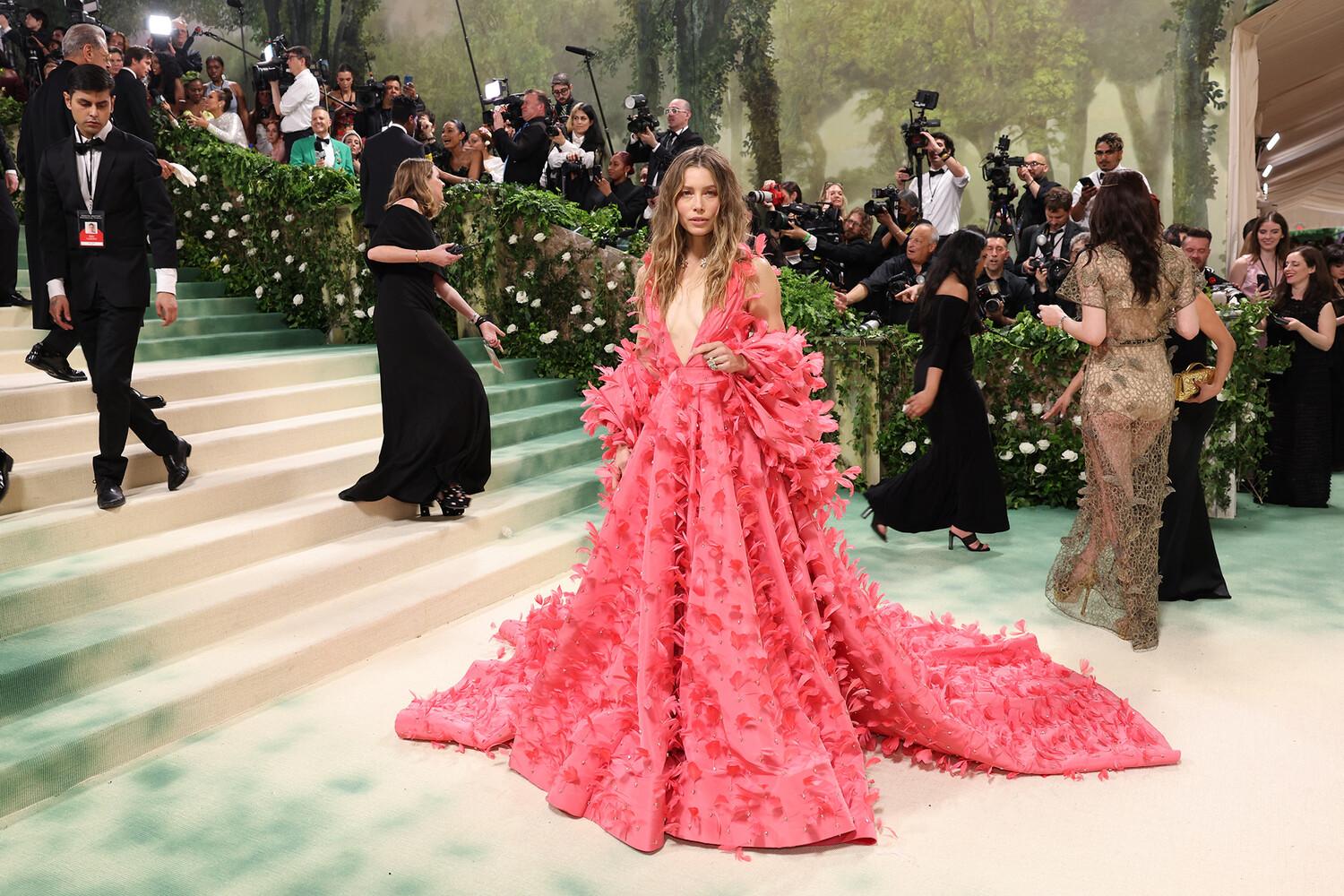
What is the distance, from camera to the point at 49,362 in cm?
501

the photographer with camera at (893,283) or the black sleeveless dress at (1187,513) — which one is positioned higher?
the photographer with camera at (893,283)

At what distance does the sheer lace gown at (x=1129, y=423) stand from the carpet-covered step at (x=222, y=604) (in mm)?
2912

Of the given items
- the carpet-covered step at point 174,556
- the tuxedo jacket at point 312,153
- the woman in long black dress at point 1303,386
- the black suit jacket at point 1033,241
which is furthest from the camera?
the tuxedo jacket at point 312,153

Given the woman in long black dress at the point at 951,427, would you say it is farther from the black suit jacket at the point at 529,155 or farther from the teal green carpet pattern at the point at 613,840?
the black suit jacket at the point at 529,155

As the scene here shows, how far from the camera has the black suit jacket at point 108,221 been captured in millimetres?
4227

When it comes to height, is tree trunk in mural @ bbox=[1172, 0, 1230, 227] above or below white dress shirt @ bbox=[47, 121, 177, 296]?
above

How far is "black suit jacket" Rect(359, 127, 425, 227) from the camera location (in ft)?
19.9

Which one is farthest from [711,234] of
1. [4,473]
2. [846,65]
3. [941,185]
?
[846,65]

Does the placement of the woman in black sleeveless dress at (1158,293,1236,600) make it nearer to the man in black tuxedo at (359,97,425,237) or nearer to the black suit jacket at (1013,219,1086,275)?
the black suit jacket at (1013,219,1086,275)

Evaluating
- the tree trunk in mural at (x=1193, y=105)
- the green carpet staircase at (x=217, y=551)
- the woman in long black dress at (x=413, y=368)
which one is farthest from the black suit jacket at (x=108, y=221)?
the tree trunk in mural at (x=1193, y=105)

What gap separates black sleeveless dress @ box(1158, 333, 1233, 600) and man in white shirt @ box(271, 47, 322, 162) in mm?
8440

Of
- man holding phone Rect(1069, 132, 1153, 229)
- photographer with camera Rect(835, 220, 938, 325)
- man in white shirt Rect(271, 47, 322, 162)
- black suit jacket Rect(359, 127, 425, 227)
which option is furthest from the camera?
man in white shirt Rect(271, 47, 322, 162)

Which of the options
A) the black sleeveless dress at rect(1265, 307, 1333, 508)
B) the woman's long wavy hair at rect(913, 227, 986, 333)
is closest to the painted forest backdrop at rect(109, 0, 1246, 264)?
the black sleeveless dress at rect(1265, 307, 1333, 508)

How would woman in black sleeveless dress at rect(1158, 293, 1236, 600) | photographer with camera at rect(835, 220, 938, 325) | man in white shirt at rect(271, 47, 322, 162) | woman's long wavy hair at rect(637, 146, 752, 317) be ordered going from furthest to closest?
man in white shirt at rect(271, 47, 322, 162) < photographer with camera at rect(835, 220, 938, 325) < woman in black sleeveless dress at rect(1158, 293, 1236, 600) < woman's long wavy hair at rect(637, 146, 752, 317)
